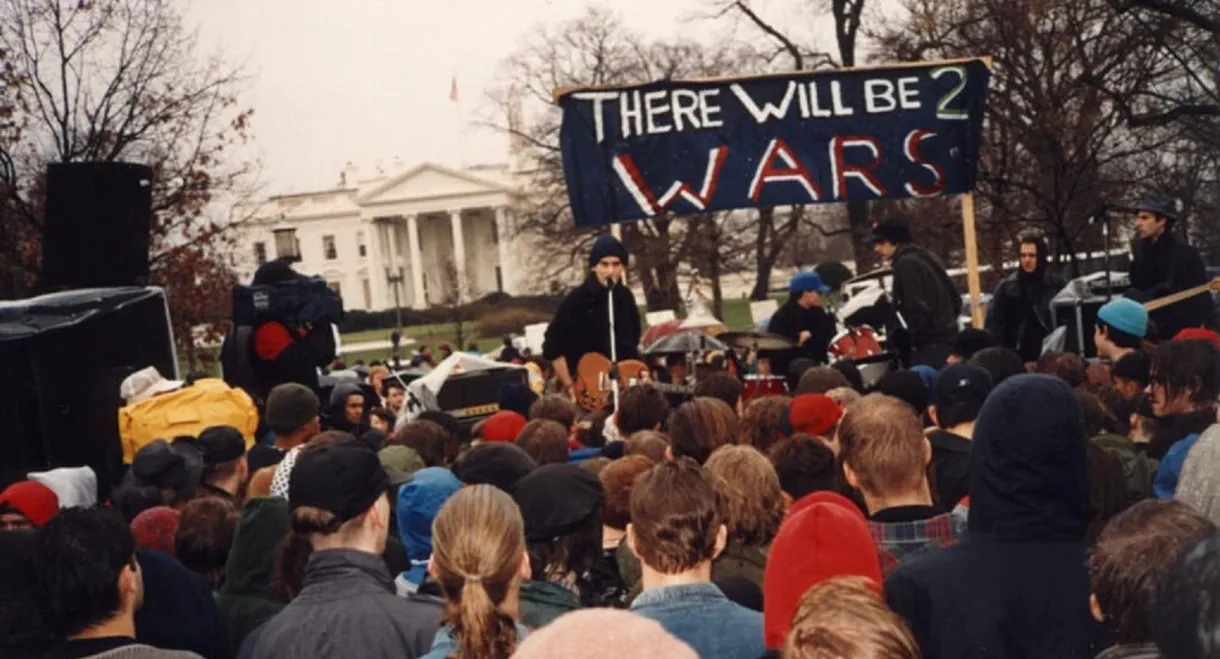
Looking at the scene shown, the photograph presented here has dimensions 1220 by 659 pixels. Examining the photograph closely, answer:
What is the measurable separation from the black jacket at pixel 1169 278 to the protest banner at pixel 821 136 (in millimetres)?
1695

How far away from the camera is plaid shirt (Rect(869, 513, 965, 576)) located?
4.51 metres

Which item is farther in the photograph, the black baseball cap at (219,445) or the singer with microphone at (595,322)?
the singer with microphone at (595,322)

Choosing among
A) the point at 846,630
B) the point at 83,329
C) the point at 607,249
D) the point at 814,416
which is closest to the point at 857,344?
the point at 607,249

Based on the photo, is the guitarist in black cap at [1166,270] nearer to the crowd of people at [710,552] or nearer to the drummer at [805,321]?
the drummer at [805,321]

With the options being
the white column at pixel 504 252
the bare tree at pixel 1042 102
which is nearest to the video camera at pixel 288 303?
the bare tree at pixel 1042 102

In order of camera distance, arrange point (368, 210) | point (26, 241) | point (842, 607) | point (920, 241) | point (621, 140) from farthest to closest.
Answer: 1. point (368, 210)
2. point (920, 241)
3. point (26, 241)
4. point (621, 140)
5. point (842, 607)

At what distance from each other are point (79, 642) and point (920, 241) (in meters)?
28.5

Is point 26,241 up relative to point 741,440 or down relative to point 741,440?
up

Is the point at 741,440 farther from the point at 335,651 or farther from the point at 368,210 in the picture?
the point at 368,210

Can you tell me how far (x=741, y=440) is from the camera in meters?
6.96

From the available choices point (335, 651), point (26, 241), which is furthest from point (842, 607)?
point (26, 241)

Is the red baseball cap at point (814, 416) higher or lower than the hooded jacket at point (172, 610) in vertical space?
higher

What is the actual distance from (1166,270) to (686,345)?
3.67m

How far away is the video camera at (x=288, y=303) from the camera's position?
417 inches
